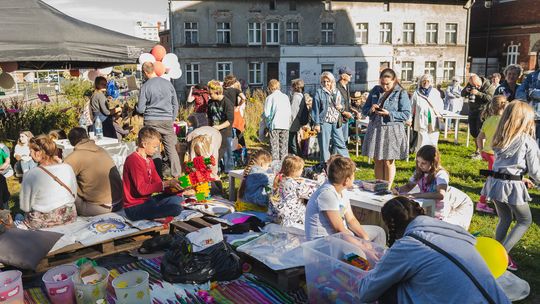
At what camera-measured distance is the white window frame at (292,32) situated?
29922 millimetres

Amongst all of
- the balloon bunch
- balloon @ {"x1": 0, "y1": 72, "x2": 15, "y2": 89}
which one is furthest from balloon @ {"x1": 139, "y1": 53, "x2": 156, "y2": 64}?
balloon @ {"x1": 0, "y1": 72, "x2": 15, "y2": 89}

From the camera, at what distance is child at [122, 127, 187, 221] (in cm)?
500

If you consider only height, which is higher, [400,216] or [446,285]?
[400,216]

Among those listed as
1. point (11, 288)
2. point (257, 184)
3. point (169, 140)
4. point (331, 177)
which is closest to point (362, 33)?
point (169, 140)

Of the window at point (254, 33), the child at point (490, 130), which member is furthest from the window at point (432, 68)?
the child at point (490, 130)

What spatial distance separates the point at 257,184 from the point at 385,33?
28908 millimetres

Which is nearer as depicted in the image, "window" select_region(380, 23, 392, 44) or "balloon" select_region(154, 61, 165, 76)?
"balloon" select_region(154, 61, 165, 76)

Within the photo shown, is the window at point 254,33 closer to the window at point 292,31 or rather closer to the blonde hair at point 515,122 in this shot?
the window at point 292,31

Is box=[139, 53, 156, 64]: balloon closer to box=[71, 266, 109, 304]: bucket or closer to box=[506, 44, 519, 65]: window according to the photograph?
box=[71, 266, 109, 304]: bucket

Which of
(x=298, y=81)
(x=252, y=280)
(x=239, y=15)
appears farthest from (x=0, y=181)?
(x=239, y=15)

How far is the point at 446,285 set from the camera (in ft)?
7.74

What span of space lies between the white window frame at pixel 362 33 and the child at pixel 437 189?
27800mm

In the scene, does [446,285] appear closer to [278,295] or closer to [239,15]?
[278,295]

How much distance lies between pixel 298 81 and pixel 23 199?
5835 millimetres
